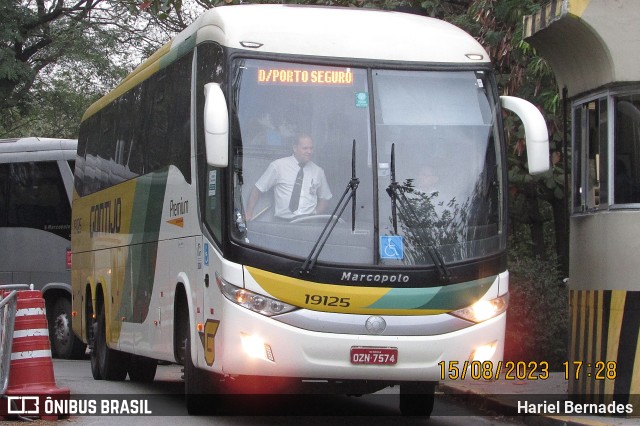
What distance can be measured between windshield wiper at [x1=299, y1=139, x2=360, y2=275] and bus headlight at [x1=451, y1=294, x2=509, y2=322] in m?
1.13

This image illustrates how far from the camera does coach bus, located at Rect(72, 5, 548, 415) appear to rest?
936cm

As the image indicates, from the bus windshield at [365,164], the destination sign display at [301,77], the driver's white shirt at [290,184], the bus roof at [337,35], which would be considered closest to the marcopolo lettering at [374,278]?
the bus windshield at [365,164]

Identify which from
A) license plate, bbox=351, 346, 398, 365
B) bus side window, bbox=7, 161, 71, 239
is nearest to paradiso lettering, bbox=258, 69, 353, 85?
license plate, bbox=351, 346, 398, 365

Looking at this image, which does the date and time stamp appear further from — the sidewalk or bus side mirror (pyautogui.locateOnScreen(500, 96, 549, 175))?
bus side mirror (pyautogui.locateOnScreen(500, 96, 549, 175))

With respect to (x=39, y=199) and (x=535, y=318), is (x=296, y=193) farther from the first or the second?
(x=39, y=199)

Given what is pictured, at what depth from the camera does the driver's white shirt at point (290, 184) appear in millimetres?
9617

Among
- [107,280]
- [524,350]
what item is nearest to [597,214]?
[524,350]

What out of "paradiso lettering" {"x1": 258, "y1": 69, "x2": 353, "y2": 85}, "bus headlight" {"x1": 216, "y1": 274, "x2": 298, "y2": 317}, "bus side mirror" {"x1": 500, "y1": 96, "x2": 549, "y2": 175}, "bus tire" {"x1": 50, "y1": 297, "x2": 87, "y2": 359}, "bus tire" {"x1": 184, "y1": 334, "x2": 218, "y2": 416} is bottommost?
"bus tire" {"x1": 50, "y1": 297, "x2": 87, "y2": 359}

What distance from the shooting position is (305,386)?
10.0 metres

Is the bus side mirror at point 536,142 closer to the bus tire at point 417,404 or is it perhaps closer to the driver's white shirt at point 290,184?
the driver's white shirt at point 290,184

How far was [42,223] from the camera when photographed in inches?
813

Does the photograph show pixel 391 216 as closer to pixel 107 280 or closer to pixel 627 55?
pixel 627 55

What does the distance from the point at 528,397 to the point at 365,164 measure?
3828 millimetres

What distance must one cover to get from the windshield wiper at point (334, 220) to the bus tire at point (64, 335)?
11.2 m
